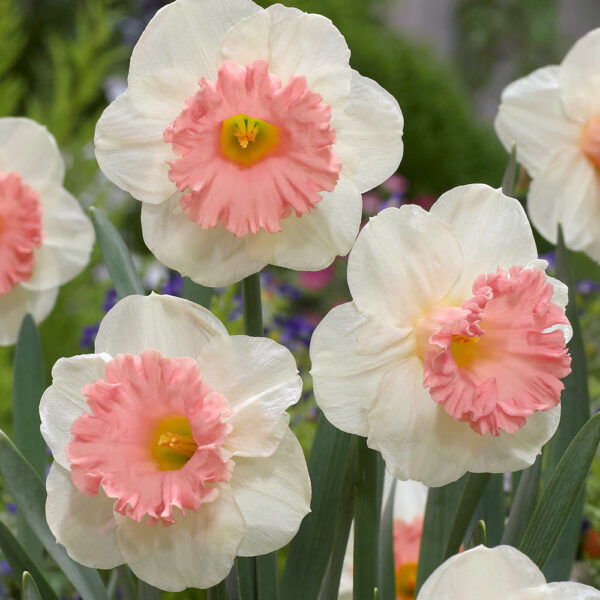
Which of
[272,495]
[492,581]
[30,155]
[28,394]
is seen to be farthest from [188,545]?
[30,155]

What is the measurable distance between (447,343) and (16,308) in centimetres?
39

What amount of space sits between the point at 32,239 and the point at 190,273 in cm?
24

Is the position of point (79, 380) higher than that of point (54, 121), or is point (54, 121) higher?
point (79, 380)

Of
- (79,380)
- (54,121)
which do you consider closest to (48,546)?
(79,380)

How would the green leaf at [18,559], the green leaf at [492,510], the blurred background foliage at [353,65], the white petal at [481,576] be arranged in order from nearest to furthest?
1. the white petal at [481,576]
2. the green leaf at [18,559]
3. the green leaf at [492,510]
4. the blurred background foliage at [353,65]

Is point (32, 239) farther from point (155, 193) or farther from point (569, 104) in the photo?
point (569, 104)

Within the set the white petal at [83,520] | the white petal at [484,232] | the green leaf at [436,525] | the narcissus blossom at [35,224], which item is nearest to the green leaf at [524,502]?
the green leaf at [436,525]

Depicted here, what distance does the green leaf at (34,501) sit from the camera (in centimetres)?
51

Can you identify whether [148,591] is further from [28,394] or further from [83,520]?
[28,394]

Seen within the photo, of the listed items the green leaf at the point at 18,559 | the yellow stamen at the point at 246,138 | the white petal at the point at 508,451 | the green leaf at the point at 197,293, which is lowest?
the green leaf at the point at 18,559

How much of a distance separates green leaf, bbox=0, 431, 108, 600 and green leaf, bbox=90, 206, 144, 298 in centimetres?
13

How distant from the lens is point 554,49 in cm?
413

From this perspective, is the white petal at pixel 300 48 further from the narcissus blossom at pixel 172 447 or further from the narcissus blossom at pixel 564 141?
the narcissus blossom at pixel 564 141

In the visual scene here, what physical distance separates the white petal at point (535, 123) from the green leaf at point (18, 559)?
46 cm
